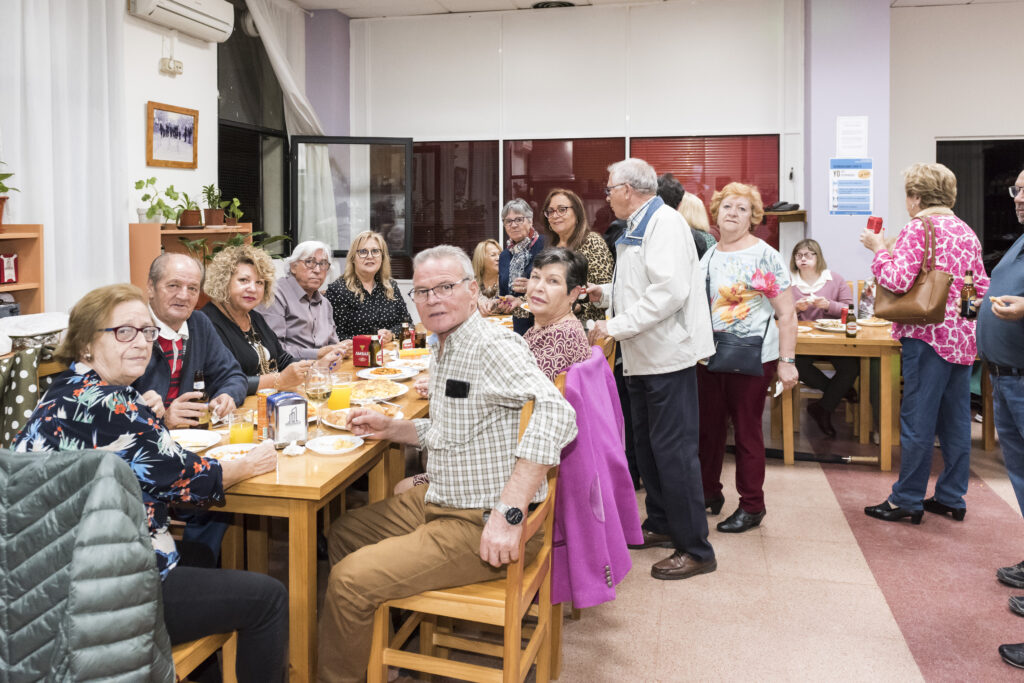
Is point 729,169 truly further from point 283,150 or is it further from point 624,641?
point 624,641

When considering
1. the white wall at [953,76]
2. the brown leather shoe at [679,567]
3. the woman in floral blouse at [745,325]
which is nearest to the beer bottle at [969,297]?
the woman in floral blouse at [745,325]

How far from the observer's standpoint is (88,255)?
14.3 feet

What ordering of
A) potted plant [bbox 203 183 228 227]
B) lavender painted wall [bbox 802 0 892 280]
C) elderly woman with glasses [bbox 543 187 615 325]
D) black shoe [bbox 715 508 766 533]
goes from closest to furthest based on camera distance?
black shoe [bbox 715 508 766 533], elderly woman with glasses [bbox 543 187 615 325], potted plant [bbox 203 183 228 227], lavender painted wall [bbox 802 0 892 280]

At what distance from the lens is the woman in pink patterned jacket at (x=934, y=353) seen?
3.32 metres

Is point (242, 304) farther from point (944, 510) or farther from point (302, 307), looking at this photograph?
point (944, 510)

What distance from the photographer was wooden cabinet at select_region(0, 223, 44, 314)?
12.4 ft

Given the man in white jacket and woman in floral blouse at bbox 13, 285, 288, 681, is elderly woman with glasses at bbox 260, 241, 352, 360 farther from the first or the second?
woman in floral blouse at bbox 13, 285, 288, 681

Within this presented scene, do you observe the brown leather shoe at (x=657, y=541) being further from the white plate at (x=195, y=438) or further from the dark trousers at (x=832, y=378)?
the dark trousers at (x=832, y=378)

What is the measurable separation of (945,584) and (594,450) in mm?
1658

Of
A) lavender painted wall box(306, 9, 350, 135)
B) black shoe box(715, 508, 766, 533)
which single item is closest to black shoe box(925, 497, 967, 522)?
black shoe box(715, 508, 766, 533)

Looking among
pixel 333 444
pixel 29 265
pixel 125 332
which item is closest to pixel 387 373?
pixel 333 444

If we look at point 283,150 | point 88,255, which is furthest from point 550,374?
point 283,150

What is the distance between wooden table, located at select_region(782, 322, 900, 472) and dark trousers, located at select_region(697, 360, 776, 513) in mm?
990

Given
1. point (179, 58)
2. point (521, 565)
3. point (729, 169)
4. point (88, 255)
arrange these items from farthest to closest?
point (729, 169) < point (179, 58) < point (88, 255) < point (521, 565)
